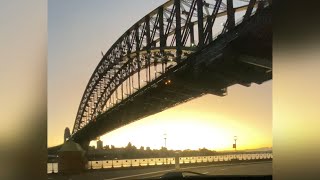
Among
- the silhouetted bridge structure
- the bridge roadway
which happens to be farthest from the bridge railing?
the silhouetted bridge structure

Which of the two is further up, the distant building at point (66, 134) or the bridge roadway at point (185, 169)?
the distant building at point (66, 134)


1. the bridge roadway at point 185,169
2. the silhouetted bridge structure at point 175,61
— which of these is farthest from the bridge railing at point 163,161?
the silhouetted bridge structure at point 175,61

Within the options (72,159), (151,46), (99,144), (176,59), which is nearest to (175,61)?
(176,59)

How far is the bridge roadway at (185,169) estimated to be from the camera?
1.38 m

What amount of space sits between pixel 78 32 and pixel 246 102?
0.78 meters

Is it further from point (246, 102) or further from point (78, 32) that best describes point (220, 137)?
point (78, 32)

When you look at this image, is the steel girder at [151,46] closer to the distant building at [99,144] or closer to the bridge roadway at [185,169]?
the distant building at [99,144]

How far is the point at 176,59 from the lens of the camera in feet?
4.99

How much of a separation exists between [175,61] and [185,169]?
0.45m

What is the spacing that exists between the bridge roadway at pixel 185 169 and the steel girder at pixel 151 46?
23cm

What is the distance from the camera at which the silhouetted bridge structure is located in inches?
49.6

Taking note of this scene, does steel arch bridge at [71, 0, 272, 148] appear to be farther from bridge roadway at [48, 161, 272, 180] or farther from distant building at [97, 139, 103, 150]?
bridge roadway at [48, 161, 272, 180]

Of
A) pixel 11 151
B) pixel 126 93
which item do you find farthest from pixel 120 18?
pixel 11 151

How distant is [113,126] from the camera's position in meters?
1.76
